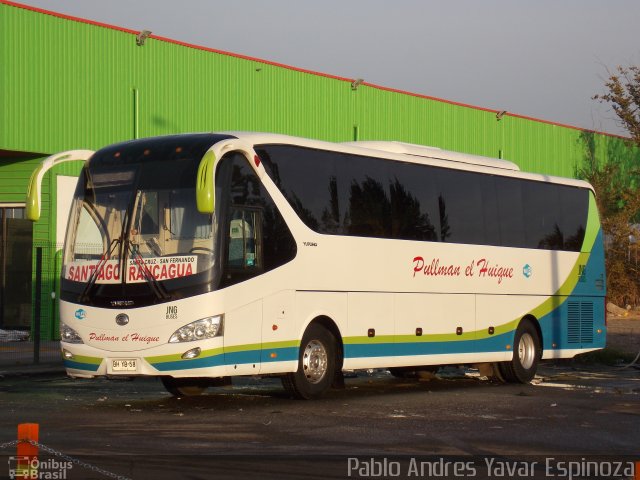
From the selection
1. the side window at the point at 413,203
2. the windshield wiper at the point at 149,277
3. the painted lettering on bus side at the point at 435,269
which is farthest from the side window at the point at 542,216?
the windshield wiper at the point at 149,277

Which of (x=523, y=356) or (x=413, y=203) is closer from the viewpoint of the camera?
(x=413, y=203)

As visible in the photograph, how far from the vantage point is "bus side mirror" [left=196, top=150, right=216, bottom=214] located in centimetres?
1430

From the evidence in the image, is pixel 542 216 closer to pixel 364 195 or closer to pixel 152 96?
pixel 364 195

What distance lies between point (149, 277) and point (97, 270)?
2.76 feet

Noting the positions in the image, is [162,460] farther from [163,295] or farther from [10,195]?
[10,195]

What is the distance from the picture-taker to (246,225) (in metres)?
16.0

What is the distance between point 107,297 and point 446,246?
252 inches

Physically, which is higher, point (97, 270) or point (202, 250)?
point (202, 250)

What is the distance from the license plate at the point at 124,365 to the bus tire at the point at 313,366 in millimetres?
2268

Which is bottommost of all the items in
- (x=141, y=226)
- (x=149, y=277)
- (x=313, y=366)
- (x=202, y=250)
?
(x=313, y=366)

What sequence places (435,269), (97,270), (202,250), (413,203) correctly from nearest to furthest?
1. (202,250)
2. (97,270)
3. (413,203)
4. (435,269)

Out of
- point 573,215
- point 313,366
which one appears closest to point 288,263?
point 313,366

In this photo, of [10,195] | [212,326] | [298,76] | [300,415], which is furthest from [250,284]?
[298,76]

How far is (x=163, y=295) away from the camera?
50.4ft
